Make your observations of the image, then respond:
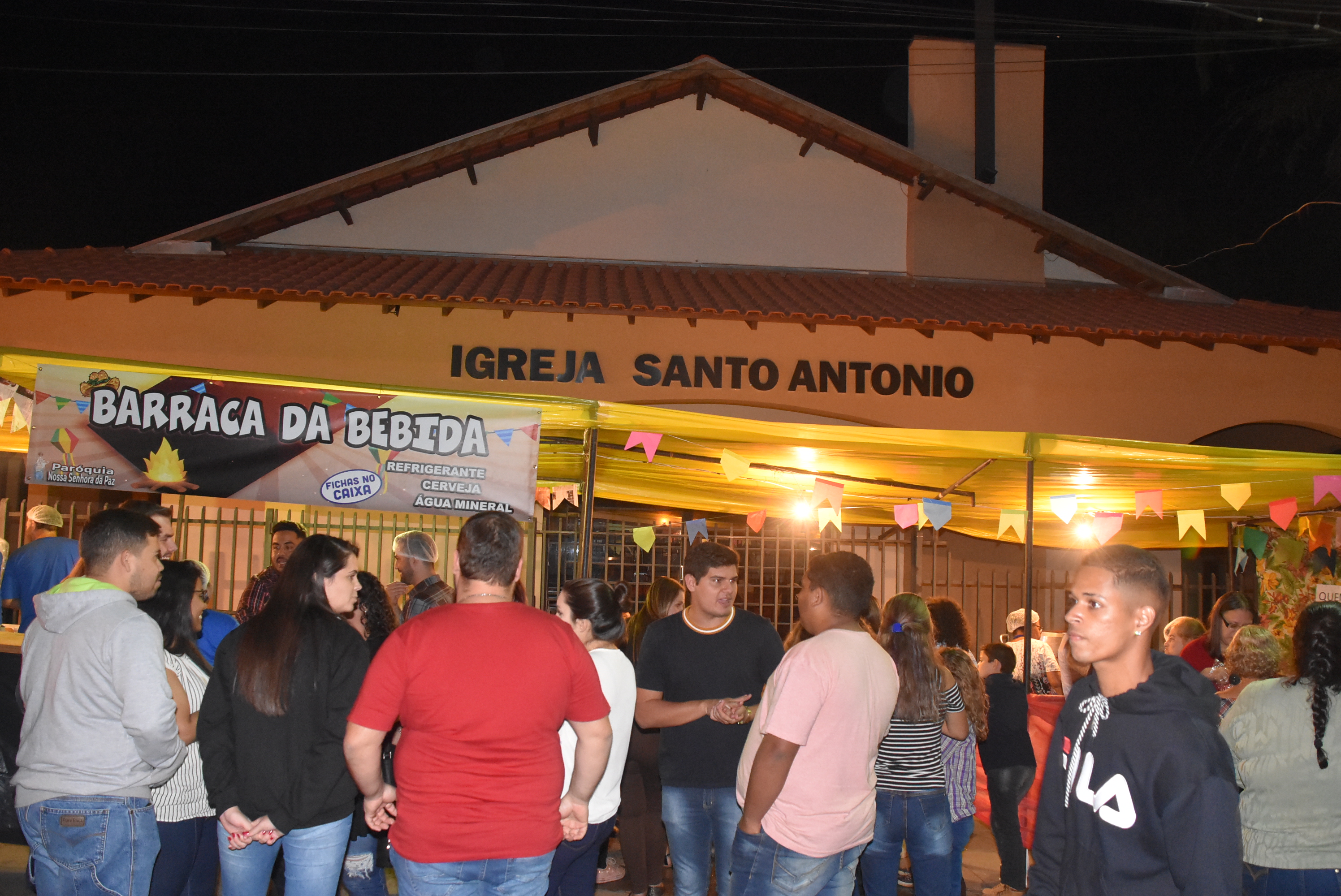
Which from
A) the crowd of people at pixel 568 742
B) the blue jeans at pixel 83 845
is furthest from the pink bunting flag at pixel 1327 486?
the blue jeans at pixel 83 845

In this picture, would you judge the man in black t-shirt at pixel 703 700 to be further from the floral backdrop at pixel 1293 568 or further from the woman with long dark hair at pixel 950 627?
the floral backdrop at pixel 1293 568

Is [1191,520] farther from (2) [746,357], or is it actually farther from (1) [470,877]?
(1) [470,877]

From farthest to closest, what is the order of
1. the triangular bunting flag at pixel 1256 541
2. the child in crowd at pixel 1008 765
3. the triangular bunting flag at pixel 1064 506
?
the triangular bunting flag at pixel 1256 541 → the triangular bunting flag at pixel 1064 506 → the child in crowd at pixel 1008 765

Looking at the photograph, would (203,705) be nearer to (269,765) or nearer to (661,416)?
(269,765)

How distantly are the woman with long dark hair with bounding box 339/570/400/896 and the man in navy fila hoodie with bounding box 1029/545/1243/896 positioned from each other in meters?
2.38

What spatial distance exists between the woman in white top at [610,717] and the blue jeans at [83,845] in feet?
4.76

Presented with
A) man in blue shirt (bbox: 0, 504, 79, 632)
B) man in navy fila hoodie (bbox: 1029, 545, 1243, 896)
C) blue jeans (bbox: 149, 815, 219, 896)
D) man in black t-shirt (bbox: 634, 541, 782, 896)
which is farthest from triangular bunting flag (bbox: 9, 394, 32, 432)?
man in navy fila hoodie (bbox: 1029, 545, 1243, 896)

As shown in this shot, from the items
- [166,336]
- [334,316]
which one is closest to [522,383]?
[334,316]

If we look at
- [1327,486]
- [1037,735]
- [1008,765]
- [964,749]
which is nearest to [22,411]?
[964,749]

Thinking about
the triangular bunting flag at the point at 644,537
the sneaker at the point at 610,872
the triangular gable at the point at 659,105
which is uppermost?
the triangular gable at the point at 659,105

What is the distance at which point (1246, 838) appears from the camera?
387 centimetres

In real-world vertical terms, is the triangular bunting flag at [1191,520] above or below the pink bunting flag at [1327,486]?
below

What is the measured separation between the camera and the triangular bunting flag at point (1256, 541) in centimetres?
1030

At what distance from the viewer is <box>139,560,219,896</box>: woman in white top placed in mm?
3820
